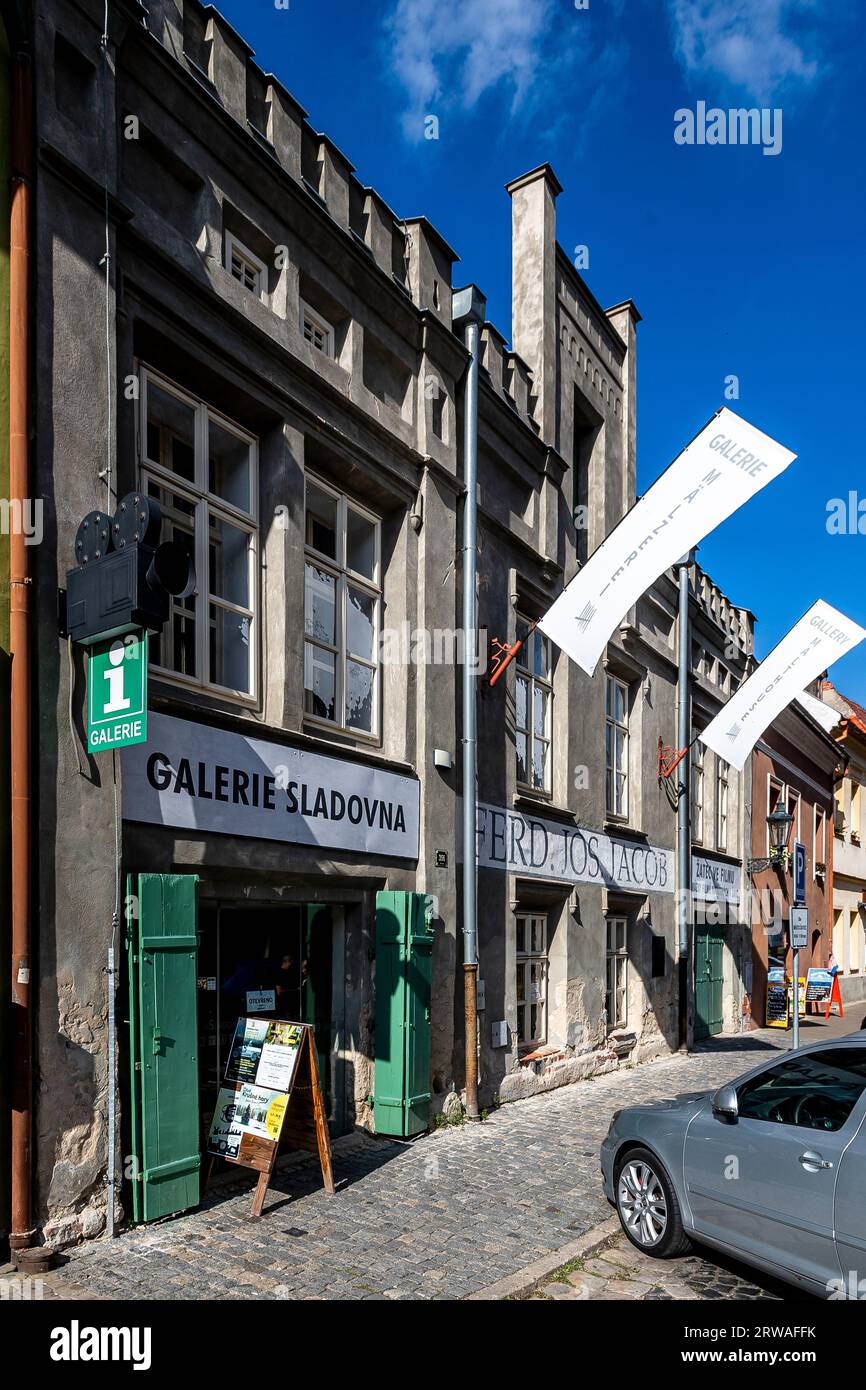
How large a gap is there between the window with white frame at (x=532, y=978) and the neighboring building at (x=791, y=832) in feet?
27.8

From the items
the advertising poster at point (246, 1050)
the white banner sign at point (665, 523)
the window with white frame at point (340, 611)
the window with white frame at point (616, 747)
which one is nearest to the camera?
the advertising poster at point (246, 1050)

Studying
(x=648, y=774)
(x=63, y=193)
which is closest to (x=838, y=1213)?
(x=63, y=193)

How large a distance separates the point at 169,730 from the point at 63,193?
11.1ft

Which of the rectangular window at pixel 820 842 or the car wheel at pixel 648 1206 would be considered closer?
the car wheel at pixel 648 1206

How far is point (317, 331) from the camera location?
9.66 metres

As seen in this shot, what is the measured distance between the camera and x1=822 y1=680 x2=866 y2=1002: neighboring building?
99.2ft

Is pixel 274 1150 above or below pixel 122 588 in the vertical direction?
below

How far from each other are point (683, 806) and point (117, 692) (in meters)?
13.3

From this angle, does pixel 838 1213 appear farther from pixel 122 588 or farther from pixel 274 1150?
pixel 122 588

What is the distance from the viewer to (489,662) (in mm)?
11742

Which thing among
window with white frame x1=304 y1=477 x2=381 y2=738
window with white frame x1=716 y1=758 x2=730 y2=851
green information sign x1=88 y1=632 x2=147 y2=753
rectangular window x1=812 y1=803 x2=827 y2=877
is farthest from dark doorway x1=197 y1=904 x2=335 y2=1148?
rectangular window x1=812 y1=803 x2=827 y2=877

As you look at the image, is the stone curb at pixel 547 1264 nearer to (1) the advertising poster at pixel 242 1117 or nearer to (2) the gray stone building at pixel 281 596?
(1) the advertising poster at pixel 242 1117

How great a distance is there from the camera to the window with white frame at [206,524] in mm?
7812

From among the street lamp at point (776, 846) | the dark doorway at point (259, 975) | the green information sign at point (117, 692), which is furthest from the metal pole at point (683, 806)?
the green information sign at point (117, 692)
